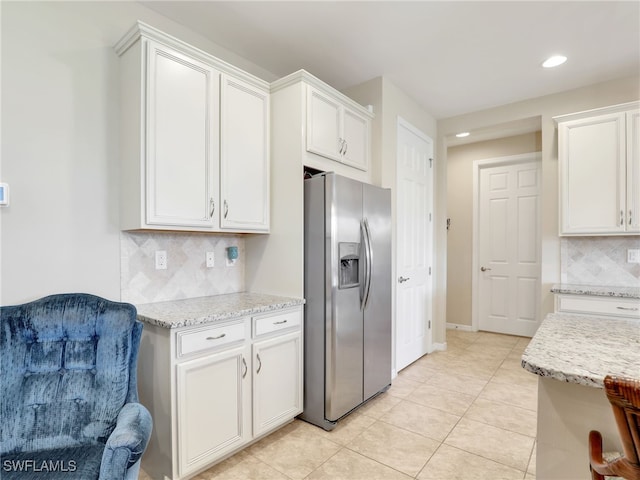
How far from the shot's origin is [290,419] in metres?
2.43

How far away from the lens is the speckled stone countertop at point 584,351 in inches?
40.1

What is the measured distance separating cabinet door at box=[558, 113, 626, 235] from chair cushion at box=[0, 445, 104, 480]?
3829 mm

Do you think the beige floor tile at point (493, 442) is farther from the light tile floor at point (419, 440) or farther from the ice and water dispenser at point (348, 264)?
the ice and water dispenser at point (348, 264)

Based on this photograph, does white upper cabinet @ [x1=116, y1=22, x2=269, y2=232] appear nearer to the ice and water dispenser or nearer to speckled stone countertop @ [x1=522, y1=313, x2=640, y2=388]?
the ice and water dispenser

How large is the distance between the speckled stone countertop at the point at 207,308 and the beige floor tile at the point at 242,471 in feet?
2.84

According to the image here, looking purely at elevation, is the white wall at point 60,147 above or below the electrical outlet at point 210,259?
above

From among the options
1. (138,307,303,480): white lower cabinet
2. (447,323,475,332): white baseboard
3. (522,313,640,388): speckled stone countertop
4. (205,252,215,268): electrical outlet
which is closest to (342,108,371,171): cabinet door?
(205,252,215,268): electrical outlet

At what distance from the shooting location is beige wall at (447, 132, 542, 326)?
5.15m

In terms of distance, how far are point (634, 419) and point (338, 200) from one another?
1.87 meters

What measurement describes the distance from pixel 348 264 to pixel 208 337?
1.15 meters

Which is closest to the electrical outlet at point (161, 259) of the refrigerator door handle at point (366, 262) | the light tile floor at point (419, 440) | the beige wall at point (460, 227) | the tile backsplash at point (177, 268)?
the tile backsplash at point (177, 268)

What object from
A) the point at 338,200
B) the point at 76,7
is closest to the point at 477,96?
the point at 338,200

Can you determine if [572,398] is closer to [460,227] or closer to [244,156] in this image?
[244,156]

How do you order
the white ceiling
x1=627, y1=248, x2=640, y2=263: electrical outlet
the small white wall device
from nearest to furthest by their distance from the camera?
the small white wall device < the white ceiling < x1=627, y1=248, x2=640, y2=263: electrical outlet
